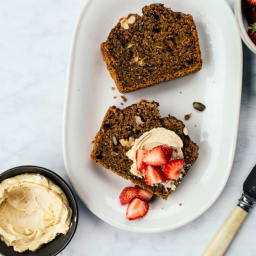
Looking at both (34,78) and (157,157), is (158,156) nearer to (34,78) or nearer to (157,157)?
(157,157)

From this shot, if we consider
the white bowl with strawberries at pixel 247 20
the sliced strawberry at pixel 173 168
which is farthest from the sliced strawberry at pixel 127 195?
the white bowl with strawberries at pixel 247 20

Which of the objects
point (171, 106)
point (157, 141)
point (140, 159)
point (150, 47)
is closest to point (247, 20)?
point (150, 47)

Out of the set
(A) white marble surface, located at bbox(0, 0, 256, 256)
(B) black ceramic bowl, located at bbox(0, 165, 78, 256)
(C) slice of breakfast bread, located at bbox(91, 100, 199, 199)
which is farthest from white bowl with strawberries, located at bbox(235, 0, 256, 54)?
(B) black ceramic bowl, located at bbox(0, 165, 78, 256)

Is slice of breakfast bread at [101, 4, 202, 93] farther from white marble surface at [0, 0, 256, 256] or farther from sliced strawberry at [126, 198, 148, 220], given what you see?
sliced strawberry at [126, 198, 148, 220]

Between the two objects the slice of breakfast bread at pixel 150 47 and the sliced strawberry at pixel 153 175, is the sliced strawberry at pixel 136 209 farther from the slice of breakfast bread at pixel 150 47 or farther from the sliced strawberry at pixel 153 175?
the slice of breakfast bread at pixel 150 47

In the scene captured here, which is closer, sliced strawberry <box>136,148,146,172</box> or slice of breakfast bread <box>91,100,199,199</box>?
sliced strawberry <box>136,148,146,172</box>

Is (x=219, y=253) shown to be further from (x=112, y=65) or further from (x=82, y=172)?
(x=112, y=65)

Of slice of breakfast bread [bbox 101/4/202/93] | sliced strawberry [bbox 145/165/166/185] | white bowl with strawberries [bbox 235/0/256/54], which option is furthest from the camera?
slice of breakfast bread [bbox 101/4/202/93]

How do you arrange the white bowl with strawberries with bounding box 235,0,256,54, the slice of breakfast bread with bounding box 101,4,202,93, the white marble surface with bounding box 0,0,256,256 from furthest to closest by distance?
1. the white marble surface with bounding box 0,0,256,256
2. the slice of breakfast bread with bounding box 101,4,202,93
3. the white bowl with strawberries with bounding box 235,0,256,54
